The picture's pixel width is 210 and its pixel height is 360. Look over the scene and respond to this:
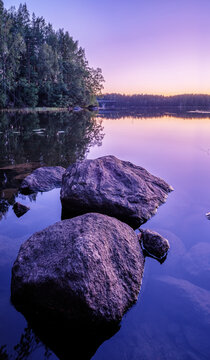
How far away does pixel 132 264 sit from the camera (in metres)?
4.21

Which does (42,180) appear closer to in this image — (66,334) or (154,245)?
(154,245)

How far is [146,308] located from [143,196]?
3597 millimetres

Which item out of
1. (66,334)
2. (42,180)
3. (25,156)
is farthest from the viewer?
(25,156)

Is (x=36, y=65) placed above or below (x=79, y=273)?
above

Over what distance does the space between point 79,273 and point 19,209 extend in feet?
13.7

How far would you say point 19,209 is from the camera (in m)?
7.00

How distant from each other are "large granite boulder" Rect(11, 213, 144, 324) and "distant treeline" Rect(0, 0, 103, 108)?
4720 centimetres

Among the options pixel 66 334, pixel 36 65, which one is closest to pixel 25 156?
pixel 66 334

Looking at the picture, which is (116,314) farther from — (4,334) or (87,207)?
(87,207)

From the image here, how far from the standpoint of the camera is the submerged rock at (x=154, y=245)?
16.9 ft

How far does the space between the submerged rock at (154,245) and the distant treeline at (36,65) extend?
46.9m

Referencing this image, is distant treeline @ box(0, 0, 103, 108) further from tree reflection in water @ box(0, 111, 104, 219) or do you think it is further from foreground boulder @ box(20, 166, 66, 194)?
foreground boulder @ box(20, 166, 66, 194)

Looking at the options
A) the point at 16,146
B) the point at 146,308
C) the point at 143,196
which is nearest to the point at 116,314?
the point at 146,308

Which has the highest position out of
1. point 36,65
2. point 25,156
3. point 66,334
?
point 36,65
